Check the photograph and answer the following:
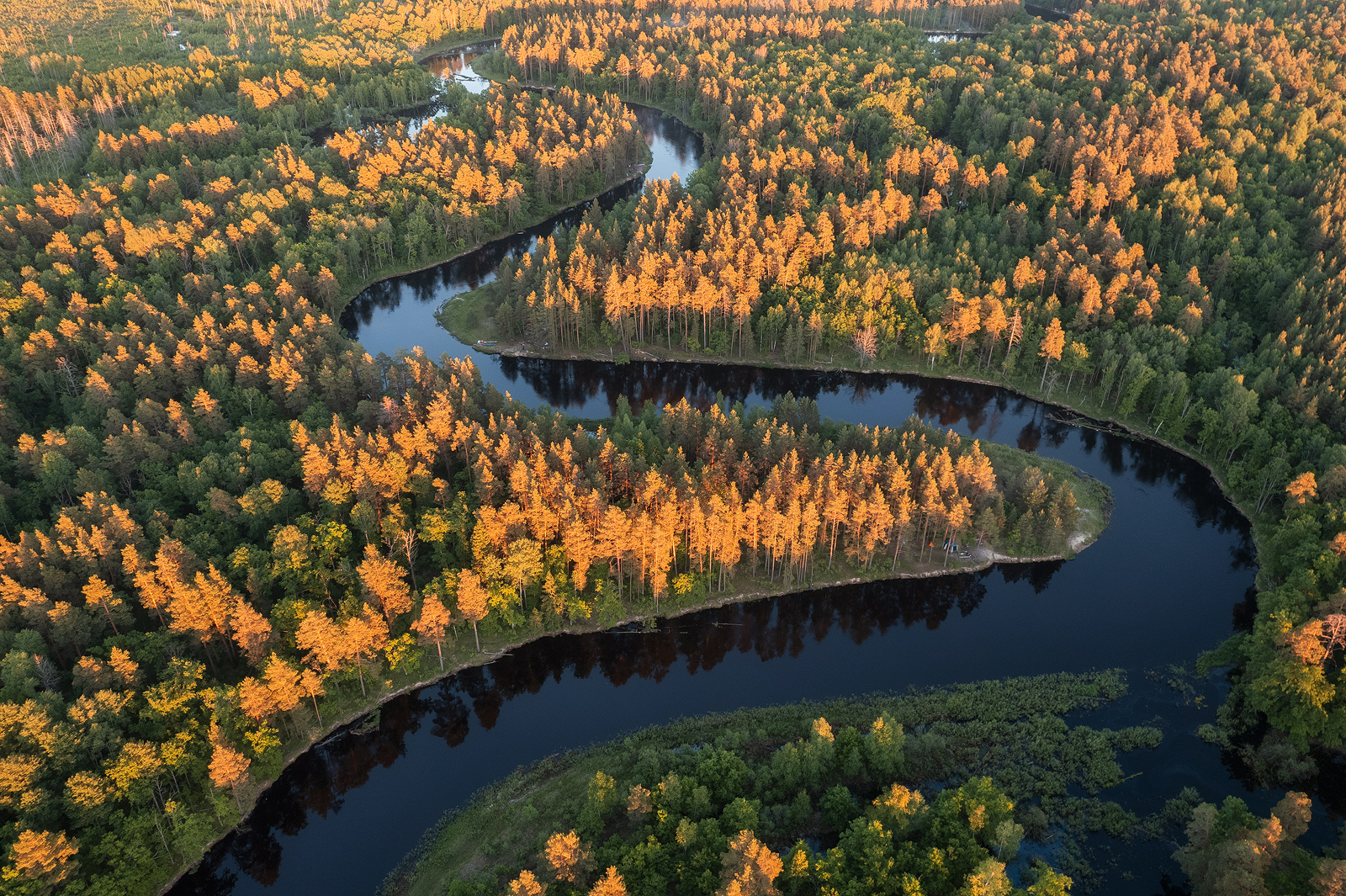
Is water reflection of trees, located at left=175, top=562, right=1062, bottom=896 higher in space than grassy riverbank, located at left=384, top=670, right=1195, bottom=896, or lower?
lower

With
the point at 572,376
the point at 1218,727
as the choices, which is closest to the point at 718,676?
the point at 1218,727

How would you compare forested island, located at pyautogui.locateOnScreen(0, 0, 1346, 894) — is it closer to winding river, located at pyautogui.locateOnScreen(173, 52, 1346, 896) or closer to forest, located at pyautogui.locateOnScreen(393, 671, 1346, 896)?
forest, located at pyautogui.locateOnScreen(393, 671, 1346, 896)

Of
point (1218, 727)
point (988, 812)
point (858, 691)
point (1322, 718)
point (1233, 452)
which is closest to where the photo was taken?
point (988, 812)

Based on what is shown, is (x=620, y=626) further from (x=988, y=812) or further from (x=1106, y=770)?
(x=1106, y=770)

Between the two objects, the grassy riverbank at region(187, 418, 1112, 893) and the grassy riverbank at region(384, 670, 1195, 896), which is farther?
the grassy riverbank at region(187, 418, 1112, 893)

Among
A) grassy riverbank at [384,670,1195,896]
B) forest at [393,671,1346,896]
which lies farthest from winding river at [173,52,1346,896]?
forest at [393,671,1346,896]

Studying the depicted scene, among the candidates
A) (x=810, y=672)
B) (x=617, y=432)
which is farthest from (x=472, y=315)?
(x=810, y=672)
